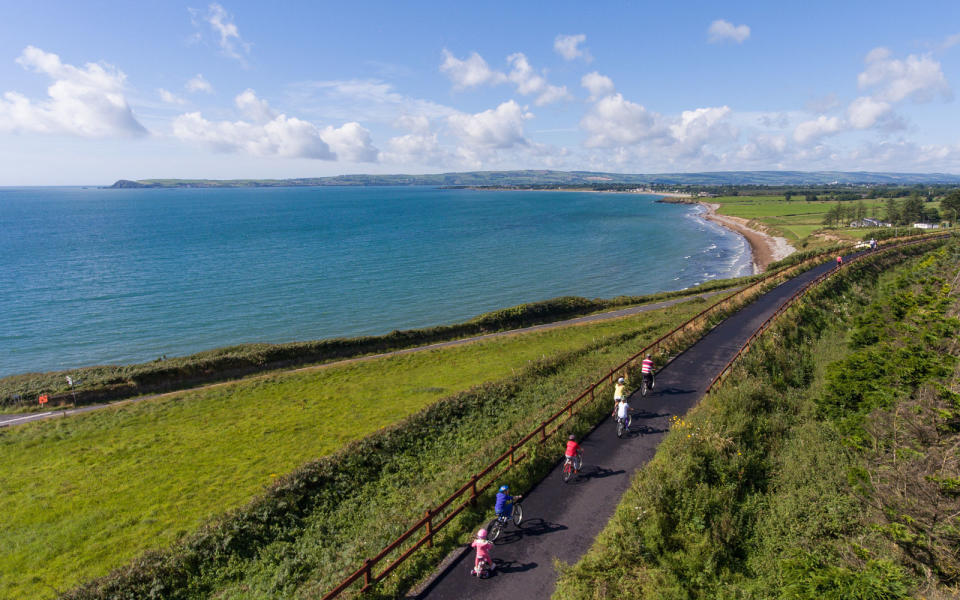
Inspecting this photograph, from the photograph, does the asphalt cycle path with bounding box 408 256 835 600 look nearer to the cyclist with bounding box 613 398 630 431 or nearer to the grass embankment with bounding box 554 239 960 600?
the cyclist with bounding box 613 398 630 431

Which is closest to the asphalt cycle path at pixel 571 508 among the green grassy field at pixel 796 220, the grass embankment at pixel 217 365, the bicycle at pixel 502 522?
the bicycle at pixel 502 522

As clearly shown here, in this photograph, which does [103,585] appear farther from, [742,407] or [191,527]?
[742,407]

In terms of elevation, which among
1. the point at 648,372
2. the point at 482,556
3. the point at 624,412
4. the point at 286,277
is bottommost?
the point at 482,556

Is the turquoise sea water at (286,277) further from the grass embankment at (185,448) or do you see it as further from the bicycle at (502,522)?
the bicycle at (502,522)

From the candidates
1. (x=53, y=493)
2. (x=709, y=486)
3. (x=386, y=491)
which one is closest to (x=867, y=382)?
(x=709, y=486)

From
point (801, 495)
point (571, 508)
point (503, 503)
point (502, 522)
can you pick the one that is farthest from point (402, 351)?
point (801, 495)

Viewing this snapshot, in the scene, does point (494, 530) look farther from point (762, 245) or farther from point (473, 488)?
point (762, 245)
